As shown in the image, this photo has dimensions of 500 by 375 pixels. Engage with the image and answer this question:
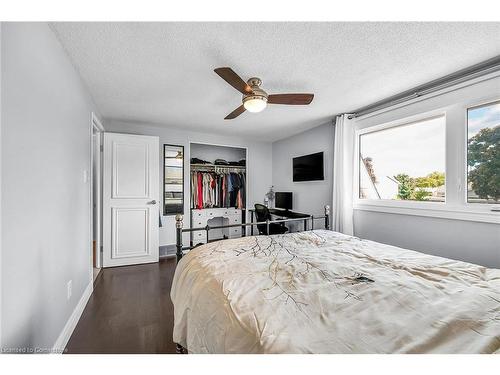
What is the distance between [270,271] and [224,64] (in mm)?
1705

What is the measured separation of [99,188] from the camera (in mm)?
3289

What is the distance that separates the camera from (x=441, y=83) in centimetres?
217

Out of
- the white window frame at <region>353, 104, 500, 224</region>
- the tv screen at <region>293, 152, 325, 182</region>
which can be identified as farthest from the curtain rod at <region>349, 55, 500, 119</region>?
the tv screen at <region>293, 152, 325, 182</region>

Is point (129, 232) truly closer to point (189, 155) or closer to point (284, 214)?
point (189, 155)

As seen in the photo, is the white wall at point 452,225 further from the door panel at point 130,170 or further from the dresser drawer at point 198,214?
the door panel at point 130,170

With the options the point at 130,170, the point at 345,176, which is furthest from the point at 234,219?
the point at 345,176

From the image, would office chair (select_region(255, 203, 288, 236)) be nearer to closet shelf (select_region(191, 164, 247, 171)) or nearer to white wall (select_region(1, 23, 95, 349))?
closet shelf (select_region(191, 164, 247, 171))

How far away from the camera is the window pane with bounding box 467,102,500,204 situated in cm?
192

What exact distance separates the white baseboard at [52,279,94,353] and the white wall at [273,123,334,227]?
10.7ft

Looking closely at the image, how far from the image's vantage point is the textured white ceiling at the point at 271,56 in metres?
1.48

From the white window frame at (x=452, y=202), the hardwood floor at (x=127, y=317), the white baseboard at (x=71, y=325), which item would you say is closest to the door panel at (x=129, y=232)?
the hardwood floor at (x=127, y=317)

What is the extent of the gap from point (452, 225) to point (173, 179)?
13.1ft
